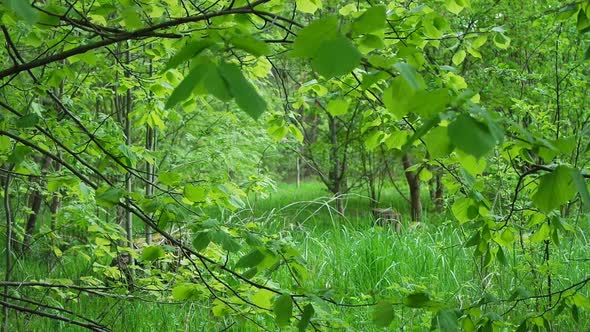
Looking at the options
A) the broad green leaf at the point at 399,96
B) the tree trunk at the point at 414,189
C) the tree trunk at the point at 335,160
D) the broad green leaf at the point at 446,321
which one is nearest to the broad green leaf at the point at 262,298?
the broad green leaf at the point at 446,321

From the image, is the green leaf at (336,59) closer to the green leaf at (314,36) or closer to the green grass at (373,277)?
the green leaf at (314,36)

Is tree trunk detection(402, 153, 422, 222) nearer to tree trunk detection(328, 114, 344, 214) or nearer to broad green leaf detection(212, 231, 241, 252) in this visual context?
tree trunk detection(328, 114, 344, 214)

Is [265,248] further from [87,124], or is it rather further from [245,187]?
[87,124]

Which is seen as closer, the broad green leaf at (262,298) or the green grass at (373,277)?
the broad green leaf at (262,298)

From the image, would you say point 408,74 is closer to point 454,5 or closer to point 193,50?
point 193,50

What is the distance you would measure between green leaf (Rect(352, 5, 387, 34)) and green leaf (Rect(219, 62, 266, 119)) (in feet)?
0.81

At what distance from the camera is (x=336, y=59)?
940mm

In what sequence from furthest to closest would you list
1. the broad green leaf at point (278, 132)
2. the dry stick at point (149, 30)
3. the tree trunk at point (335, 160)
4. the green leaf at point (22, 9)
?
the tree trunk at point (335, 160)
the broad green leaf at point (278, 132)
the dry stick at point (149, 30)
the green leaf at point (22, 9)

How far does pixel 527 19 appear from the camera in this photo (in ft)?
22.2

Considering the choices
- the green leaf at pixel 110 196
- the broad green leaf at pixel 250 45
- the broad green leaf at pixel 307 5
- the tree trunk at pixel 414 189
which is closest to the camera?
the broad green leaf at pixel 250 45

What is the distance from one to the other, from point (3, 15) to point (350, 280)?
11.1 feet

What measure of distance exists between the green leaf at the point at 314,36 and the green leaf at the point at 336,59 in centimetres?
3

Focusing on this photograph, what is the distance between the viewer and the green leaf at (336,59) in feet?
3.07

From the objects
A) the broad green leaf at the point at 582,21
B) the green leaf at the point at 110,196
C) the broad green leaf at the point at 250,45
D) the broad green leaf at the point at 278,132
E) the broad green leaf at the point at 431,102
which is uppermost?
the broad green leaf at the point at 582,21
